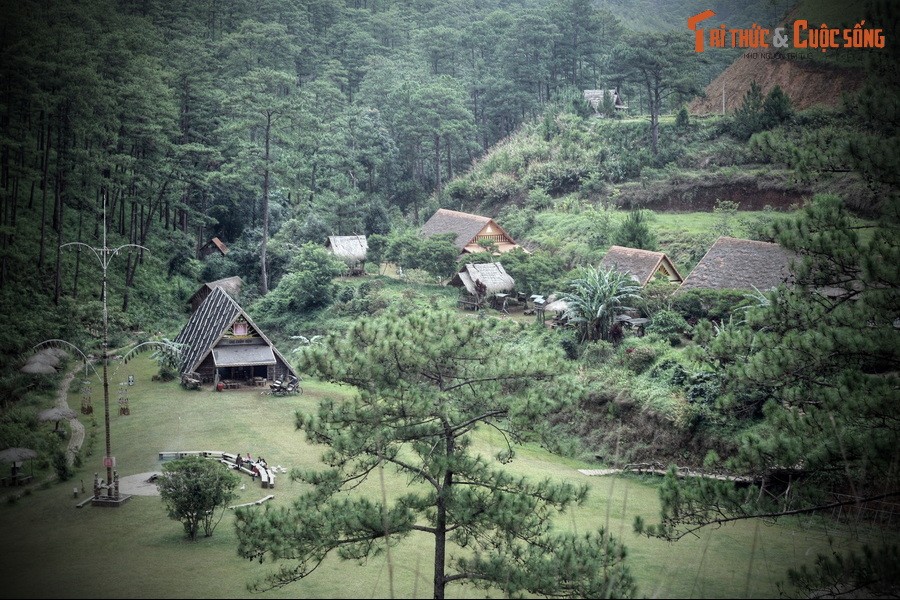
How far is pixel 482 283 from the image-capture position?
3253 cm

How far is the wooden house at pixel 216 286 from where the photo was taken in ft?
119

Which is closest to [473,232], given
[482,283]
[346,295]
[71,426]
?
[482,283]

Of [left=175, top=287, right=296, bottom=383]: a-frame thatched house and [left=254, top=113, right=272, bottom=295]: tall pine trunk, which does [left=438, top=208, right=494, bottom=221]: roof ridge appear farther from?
[left=175, top=287, right=296, bottom=383]: a-frame thatched house

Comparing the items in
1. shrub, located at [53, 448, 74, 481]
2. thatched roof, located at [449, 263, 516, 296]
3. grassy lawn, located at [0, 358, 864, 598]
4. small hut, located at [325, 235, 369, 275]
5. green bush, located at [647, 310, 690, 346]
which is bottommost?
grassy lawn, located at [0, 358, 864, 598]

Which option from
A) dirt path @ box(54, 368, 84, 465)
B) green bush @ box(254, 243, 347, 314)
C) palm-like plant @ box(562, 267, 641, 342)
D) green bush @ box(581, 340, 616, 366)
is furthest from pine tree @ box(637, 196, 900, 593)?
green bush @ box(254, 243, 347, 314)

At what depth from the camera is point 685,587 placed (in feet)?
46.8

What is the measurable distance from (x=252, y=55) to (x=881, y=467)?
48.2m

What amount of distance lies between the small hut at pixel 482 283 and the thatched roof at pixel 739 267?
23.5 ft

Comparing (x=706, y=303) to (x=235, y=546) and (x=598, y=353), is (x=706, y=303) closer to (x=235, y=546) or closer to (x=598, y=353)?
(x=598, y=353)

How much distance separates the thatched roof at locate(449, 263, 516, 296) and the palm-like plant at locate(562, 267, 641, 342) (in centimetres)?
519

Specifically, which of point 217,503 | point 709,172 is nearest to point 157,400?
point 217,503

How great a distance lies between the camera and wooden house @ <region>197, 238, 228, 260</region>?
138 ft

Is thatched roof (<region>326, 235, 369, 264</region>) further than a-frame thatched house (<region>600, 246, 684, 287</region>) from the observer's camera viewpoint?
Yes

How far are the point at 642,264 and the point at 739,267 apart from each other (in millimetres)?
3450
